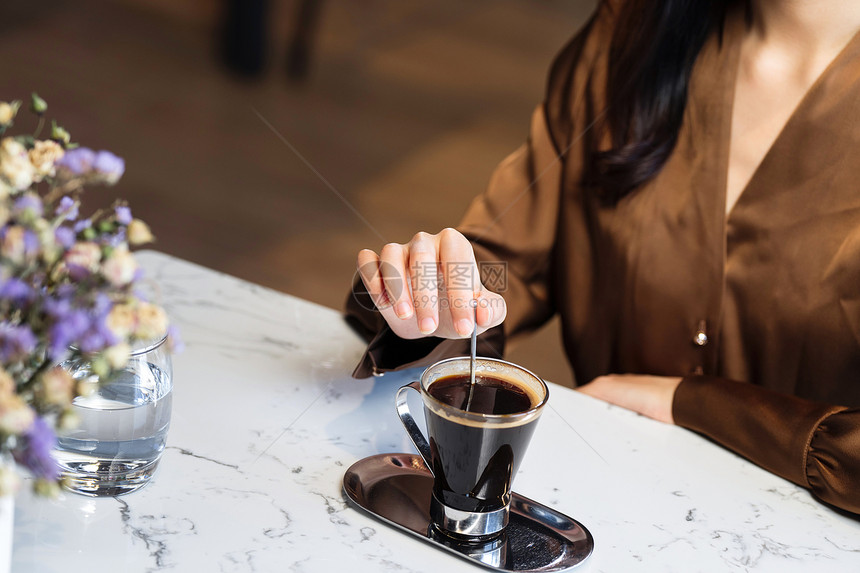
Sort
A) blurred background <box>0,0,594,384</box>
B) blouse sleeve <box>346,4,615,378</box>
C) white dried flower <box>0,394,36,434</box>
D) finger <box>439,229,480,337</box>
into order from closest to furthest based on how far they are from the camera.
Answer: white dried flower <box>0,394,36,434</box>, finger <box>439,229,480,337</box>, blouse sleeve <box>346,4,615,378</box>, blurred background <box>0,0,594,384</box>

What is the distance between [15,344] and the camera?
0.40 meters

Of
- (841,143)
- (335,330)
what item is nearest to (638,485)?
(335,330)

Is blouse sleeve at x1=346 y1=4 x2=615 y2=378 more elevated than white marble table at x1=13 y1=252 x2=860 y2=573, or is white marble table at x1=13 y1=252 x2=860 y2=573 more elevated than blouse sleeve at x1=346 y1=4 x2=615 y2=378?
blouse sleeve at x1=346 y1=4 x2=615 y2=378

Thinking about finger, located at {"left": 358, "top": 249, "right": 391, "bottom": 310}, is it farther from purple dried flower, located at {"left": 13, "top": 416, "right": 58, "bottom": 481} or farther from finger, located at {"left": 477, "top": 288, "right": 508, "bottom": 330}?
purple dried flower, located at {"left": 13, "top": 416, "right": 58, "bottom": 481}

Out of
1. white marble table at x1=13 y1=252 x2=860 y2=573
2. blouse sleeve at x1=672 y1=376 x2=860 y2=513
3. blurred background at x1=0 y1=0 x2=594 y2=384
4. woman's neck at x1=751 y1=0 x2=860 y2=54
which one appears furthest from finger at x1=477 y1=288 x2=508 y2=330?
blurred background at x1=0 y1=0 x2=594 y2=384

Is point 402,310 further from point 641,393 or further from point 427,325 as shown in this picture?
point 641,393

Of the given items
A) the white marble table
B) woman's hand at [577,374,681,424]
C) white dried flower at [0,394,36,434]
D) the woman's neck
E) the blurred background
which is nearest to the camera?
white dried flower at [0,394,36,434]

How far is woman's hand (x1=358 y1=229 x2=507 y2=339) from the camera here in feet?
2.43

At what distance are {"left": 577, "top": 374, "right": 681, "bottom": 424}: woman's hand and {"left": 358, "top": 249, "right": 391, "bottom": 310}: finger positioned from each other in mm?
296

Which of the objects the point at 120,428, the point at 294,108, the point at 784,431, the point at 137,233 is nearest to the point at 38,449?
the point at 137,233

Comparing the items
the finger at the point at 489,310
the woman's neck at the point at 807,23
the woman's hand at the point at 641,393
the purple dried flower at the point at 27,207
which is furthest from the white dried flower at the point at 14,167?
the woman's neck at the point at 807,23

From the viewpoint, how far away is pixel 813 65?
1.07 metres

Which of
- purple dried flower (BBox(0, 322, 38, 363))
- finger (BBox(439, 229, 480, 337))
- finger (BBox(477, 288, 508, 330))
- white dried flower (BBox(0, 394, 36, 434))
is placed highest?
purple dried flower (BBox(0, 322, 38, 363))

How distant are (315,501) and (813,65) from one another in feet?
2.73
